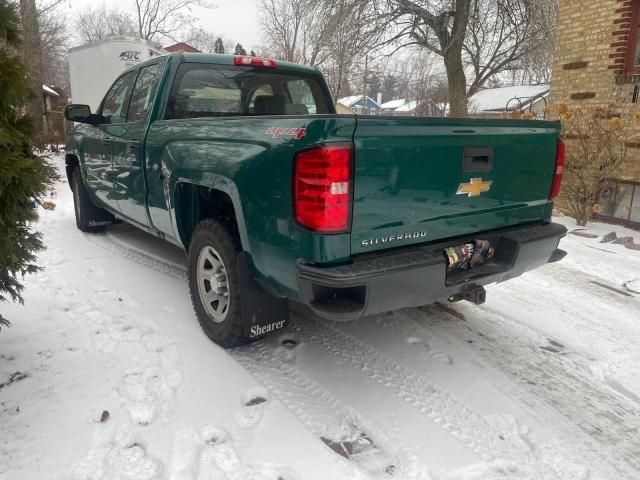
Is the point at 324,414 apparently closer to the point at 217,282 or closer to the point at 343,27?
the point at 217,282

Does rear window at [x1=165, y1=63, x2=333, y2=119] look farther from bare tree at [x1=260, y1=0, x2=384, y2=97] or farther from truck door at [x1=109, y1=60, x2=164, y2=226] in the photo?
bare tree at [x1=260, y1=0, x2=384, y2=97]

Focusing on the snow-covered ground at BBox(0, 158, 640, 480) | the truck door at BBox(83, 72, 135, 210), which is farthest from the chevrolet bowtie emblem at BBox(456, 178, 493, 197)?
the truck door at BBox(83, 72, 135, 210)

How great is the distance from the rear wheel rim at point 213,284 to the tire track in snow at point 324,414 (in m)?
0.29

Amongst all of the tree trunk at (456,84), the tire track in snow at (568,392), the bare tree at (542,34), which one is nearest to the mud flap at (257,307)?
the tire track in snow at (568,392)

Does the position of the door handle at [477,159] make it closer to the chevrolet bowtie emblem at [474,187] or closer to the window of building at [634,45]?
the chevrolet bowtie emblem at [474,187]

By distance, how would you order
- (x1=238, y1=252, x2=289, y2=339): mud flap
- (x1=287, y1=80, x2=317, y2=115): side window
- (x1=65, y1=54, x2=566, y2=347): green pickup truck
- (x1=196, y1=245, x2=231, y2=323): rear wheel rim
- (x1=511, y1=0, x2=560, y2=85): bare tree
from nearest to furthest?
(x1=65, y1=54, x2=566, y2=347): green pickup truck < (x1=238, y1=252, x2=289, y2=339): mud flap < (x1=196, y1=245, x2=231, y2=323): rear wheel rim < (x1=287, y1=80, x2=317, y2=115): side window < (x1=511, y1=0, x2=560, y2=85): bare tree

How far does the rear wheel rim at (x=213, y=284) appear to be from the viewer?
3.05m

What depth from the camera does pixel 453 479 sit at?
207 cm

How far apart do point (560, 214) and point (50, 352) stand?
7770 millimetres

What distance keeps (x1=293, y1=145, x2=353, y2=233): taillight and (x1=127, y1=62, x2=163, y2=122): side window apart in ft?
7.24

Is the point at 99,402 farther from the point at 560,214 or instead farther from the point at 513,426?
the point at 560,214

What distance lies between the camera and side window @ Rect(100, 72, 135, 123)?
4.53 m

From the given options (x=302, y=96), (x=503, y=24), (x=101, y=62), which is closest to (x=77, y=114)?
(x=302, y=96)

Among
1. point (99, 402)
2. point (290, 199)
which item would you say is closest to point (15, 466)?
point (99, 402)
